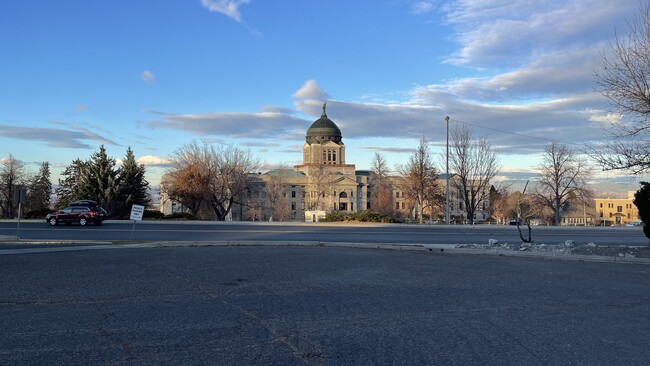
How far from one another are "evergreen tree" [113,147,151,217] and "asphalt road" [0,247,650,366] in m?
41.0

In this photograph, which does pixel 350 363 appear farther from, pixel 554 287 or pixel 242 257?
pixel 242 257

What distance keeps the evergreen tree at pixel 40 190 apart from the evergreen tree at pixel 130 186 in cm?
2043

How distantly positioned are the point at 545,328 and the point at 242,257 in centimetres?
1045

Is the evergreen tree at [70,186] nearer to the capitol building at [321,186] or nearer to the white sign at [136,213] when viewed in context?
the capitol building at [321,186]

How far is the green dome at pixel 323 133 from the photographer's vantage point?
136250 millimetres

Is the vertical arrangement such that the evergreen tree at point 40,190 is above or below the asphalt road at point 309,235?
above

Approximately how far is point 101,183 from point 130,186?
108 inches

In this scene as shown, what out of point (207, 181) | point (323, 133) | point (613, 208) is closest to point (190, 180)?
point (207, 181)

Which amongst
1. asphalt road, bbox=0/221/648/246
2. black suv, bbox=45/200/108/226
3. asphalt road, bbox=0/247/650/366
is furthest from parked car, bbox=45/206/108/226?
asphalt road, bbox=0/247/650/366

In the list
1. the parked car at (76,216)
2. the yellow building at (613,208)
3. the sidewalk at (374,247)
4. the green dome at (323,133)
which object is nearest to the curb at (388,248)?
the sidewalk at (374,247)

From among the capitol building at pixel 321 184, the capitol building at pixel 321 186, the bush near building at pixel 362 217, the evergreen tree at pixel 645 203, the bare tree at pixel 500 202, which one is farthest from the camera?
the capitol building at pixel 321 184

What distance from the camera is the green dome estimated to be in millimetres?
136250

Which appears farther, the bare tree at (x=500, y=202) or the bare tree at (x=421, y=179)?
the bare tree at (x=500, y=202)

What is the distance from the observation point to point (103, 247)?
62.9 feet
